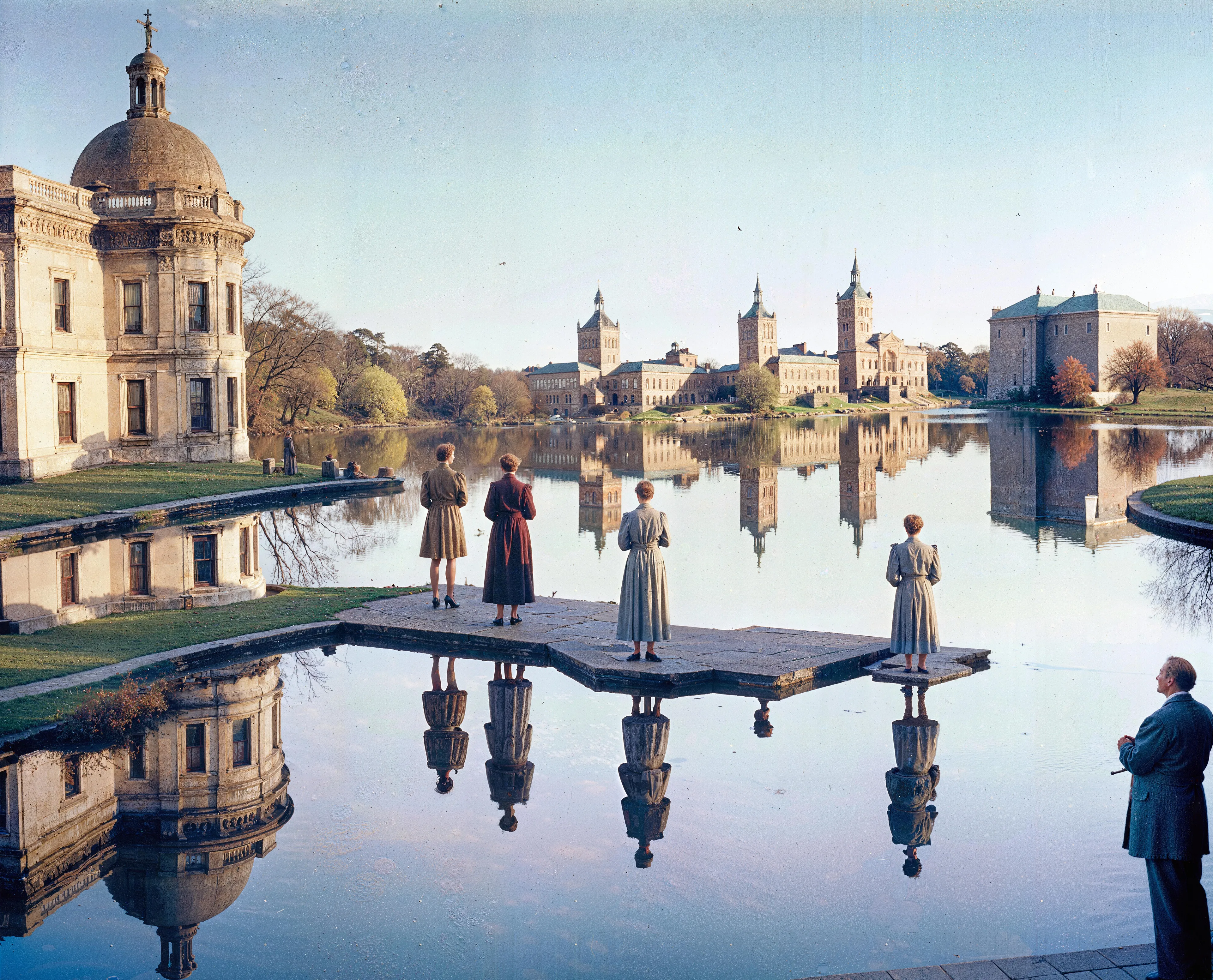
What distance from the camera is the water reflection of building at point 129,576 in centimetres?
1228

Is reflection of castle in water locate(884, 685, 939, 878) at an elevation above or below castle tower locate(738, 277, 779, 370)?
below

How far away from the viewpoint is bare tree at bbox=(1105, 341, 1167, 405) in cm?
9138

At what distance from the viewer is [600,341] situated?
151 metres

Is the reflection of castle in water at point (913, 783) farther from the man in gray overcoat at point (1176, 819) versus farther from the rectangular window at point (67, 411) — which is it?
the rectangular window at point (67, 411)

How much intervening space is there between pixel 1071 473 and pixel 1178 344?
9824 centimetres

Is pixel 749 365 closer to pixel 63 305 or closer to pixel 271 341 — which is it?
pixel 271 341

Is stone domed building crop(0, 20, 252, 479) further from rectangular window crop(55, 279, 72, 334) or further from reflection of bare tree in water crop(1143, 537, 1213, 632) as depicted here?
reflection of bare tree in water crop(1143, 537, 1213, 632)

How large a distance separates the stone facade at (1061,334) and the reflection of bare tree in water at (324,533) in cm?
8872

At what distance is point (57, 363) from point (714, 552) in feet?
74.2

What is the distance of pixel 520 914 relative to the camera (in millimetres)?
5023

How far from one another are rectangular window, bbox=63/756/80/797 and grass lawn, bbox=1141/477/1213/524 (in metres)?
19.3

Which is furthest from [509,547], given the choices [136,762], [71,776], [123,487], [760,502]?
[123,487]

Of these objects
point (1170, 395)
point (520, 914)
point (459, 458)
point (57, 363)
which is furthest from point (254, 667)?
point (1170, 395)

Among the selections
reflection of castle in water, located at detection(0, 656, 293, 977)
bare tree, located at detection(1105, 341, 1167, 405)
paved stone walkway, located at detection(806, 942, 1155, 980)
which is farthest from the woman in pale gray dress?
bare tree, located at detection(1105, 341, 1167, 405)
